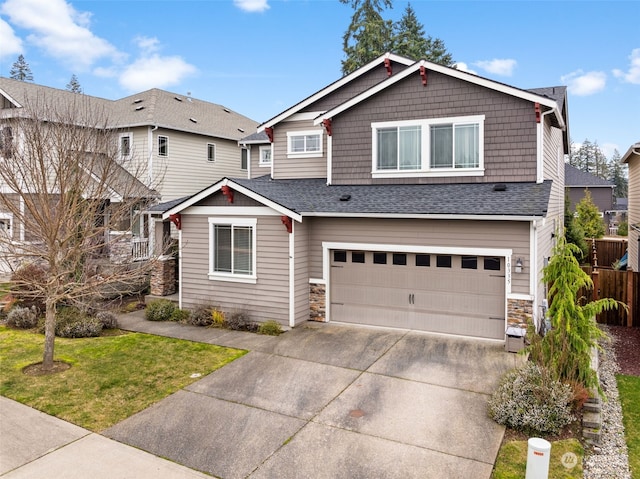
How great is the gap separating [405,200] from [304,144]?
533 cm

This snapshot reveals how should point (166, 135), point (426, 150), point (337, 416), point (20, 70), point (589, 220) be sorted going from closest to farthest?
point (337, 416), point (426, 150), point (166, 135), point (589, 220), point (20, 70)

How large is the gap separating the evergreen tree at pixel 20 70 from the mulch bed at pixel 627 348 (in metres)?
65.3

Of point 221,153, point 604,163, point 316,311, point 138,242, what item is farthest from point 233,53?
point 604,163

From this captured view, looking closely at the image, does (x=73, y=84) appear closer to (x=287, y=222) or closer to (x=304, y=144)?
(x=304, y=144)

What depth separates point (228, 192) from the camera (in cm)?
1291

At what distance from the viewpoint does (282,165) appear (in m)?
16.4

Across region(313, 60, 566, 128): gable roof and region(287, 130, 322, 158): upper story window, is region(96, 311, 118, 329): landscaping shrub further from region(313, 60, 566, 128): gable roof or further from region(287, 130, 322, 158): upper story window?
region(313, 60, 566, 128): gable roof

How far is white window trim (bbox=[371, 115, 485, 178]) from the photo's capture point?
12.6 meters

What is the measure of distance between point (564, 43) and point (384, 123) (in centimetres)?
1655

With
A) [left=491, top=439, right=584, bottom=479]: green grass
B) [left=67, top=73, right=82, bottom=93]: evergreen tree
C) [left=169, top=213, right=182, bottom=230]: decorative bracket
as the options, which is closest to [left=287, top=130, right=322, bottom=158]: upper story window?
[left=169, top=213, right=182, bottom=230]: decorative bracket

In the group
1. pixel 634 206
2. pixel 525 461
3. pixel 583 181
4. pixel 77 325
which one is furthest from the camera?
pixel 583 181

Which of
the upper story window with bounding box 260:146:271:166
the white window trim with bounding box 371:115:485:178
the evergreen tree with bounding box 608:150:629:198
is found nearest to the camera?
the white window trim with bounding box 371:115:485:178

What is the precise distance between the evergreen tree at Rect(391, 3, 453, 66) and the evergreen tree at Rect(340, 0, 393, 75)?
403cm

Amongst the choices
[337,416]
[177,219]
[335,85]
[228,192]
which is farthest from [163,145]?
[337,416]
